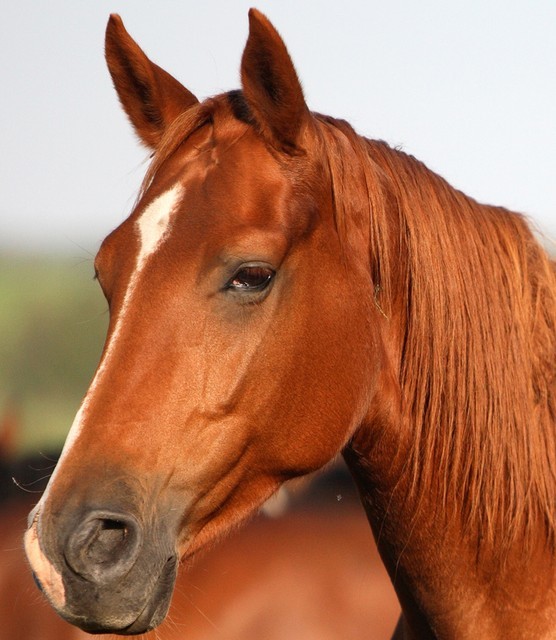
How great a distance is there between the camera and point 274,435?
2.11 meters

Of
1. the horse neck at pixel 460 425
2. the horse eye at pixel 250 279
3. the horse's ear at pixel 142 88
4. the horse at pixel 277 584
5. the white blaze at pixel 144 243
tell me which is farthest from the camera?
the horse at pixel 277 584

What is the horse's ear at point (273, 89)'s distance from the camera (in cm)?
207

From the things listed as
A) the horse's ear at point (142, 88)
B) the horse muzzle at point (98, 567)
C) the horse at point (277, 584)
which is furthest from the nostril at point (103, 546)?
the horse at point (277, 584)

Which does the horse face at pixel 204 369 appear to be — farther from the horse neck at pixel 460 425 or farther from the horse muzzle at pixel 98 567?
the horse neck at pixel 460 425

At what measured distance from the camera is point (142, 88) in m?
2.59

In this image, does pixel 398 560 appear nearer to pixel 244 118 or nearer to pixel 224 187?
pixel 224 187

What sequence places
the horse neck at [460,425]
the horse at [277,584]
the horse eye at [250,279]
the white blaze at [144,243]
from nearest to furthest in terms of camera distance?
1. the white blaze at [144,243]
2. the horse eye at [250,279]
3. the horse neck at [460,425]
4. the horse at [277,584]

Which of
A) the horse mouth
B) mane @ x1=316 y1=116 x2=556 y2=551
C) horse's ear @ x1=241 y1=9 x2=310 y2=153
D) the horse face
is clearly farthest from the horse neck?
the horse mouth

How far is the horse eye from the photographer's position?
6.61ft

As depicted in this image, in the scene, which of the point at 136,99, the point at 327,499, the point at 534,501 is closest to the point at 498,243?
the point at 534,501

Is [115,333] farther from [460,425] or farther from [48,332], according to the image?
[48,332]

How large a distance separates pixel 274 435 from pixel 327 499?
241 centimetres

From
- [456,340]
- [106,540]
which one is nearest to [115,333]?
[106,540]

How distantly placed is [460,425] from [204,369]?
0.72 meters
